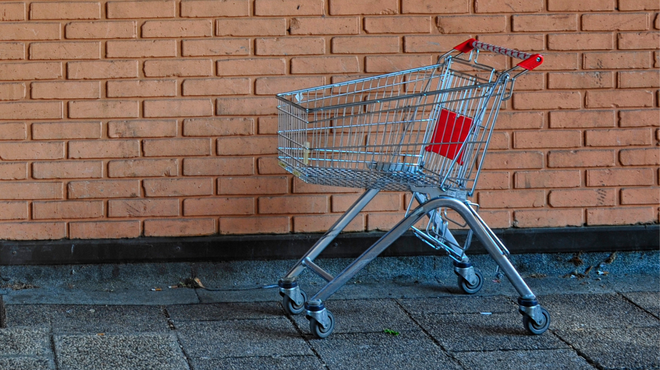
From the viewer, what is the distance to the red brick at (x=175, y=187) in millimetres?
4004

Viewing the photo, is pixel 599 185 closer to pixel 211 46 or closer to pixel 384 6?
pixel 384 6

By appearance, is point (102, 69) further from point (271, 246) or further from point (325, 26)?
point (271, 246)

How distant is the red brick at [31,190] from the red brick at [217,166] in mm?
727

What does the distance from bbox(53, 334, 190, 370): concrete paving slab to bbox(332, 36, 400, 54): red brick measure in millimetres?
1851

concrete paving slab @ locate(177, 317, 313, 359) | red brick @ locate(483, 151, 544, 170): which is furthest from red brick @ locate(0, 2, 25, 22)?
red brick @ locate(483, 151, 544, 170)

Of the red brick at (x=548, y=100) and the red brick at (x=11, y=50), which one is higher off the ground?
the red brick at (x=11, y=50)

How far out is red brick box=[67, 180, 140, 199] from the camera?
3982 millimetres

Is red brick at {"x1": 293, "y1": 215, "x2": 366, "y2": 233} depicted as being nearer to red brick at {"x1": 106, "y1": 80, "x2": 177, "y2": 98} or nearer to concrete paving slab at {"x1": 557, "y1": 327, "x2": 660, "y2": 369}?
red brick at {"x1": 106, "y1": 80, "x2": 177, "y2": 98}

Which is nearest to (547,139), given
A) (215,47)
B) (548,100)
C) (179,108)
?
(548,100)

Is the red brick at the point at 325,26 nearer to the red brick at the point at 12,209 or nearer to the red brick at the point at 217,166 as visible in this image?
the red brick at the point at 217,166

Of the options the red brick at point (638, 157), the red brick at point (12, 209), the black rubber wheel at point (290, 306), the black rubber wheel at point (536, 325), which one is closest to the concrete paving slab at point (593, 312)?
the black rubber wheel at point (536, 325)

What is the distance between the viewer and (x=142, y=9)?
12.9 ft

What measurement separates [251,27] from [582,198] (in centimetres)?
220

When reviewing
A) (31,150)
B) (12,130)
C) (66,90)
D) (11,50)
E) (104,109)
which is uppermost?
(11,50)
